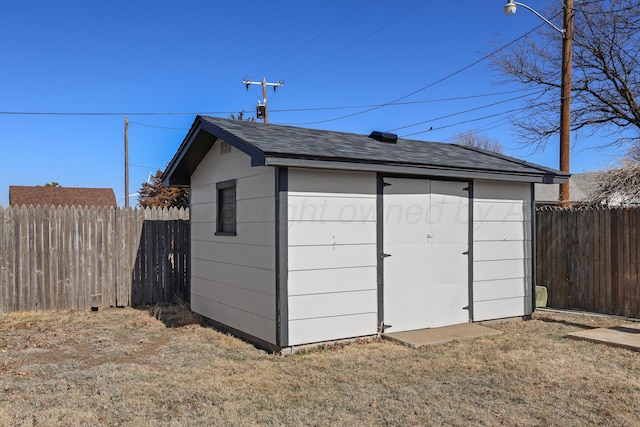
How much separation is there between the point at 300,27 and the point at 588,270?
13.1m

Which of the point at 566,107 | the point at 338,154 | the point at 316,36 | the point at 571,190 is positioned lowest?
the point at 338,154

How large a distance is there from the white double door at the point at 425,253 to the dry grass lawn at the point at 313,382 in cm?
74

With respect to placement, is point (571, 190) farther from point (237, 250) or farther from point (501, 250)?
point (237, 250)

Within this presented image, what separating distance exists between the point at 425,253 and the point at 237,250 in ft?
8.60

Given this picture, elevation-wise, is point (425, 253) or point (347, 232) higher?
point (347, 232)

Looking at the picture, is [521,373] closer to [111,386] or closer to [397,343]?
[397,343]

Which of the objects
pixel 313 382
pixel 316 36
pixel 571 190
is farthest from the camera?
pixel 571 190

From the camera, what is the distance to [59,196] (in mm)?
26719

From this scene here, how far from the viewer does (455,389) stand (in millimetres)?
4375

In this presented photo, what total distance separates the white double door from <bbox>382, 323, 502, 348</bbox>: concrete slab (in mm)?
124

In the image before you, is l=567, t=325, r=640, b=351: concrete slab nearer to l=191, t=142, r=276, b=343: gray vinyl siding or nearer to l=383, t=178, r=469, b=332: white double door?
l=383, t=178, r=469, b=332: white double door

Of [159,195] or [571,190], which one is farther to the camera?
[159,195]

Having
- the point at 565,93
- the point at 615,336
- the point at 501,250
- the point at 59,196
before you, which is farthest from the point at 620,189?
the point at 59,196

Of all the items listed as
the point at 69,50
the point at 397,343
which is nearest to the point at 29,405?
the point at 397,343
